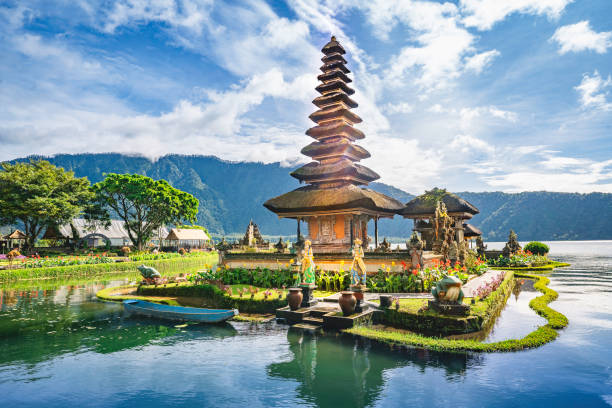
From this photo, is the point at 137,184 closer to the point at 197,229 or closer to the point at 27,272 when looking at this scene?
the point at 27,272

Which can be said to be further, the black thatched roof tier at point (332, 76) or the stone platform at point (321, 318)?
the black thatched roof tier at point (332, 76)

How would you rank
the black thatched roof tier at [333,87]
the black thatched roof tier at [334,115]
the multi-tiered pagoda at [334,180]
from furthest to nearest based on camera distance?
1. the black thatched roof tier at [333,87]
2. the black thatched roof tier at [334,115]
3. the multi-tiered pagoda at [334,180]

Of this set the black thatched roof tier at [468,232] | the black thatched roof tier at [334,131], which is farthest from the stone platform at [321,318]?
the black thatched roof tier at [468,232]

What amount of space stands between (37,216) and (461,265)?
49929 mm

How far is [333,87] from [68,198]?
3810cm

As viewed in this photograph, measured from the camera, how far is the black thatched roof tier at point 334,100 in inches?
1277

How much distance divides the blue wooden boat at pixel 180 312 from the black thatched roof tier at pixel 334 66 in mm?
26276

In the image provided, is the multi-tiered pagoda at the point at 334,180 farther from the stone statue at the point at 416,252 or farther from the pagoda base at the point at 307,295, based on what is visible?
the pagoda base at the point at 307,295

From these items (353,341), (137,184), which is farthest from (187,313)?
(137,184)

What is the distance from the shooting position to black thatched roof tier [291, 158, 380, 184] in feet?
95.7

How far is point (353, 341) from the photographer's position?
40.6ft

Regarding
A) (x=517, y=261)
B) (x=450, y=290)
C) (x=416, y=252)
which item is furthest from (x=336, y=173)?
(x=517, y=261)

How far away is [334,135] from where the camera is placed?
32.0 metres

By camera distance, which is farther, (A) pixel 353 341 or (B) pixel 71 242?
(B) pixel 71 242
